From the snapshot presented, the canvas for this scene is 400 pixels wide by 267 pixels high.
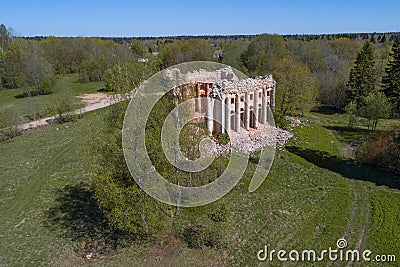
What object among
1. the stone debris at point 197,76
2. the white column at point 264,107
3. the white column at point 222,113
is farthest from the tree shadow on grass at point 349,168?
the stone debris at point 197,76

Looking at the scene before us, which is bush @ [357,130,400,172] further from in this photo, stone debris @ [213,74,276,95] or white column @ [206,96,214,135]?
white column @ [206,96,214,135]

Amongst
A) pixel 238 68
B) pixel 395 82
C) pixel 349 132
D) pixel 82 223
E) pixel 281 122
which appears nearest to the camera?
pixel 82 223

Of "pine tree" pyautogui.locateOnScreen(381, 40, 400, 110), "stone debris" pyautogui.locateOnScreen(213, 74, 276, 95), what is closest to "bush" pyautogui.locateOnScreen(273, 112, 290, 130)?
A: "stone debris" pyautogui.locateOnScreen(213, 74, 276, 95)

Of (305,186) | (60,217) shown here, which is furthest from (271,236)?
(60,217)

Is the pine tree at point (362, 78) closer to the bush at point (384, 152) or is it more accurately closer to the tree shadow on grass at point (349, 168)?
the bush at point (384, 152)

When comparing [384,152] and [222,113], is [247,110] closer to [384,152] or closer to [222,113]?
[222,113]

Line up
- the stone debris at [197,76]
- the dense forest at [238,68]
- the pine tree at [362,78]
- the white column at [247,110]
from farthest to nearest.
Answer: the pine tree at [362,78], the white column at [247,110], the stone debris at [197,76], the dense forest at [238,68]

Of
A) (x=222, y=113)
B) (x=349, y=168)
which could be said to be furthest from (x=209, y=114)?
(x=349, y=168)
